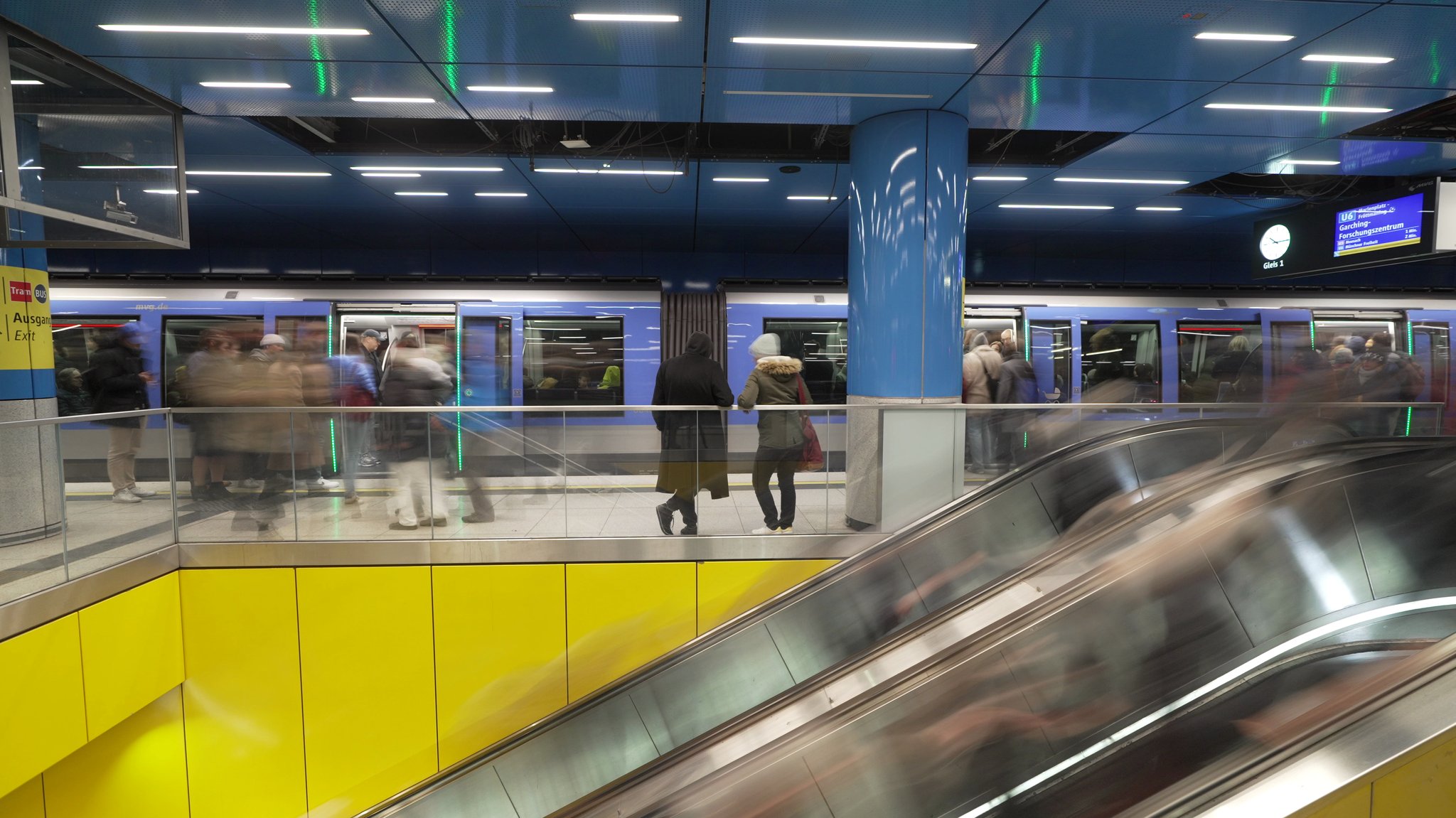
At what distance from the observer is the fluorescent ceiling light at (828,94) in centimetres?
610

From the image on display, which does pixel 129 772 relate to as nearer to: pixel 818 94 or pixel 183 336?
pixel 183 336

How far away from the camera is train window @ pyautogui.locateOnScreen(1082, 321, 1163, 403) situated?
11500 mm

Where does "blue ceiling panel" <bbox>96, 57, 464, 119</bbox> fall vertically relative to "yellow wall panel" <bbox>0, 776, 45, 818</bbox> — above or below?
above

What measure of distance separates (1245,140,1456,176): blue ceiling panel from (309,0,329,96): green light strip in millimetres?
9010

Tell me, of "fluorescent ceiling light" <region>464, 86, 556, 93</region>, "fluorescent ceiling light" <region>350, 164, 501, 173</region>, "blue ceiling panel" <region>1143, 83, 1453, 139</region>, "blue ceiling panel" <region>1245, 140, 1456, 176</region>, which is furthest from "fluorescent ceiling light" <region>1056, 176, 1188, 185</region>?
"fluorescent ceiling light" <region>350, 164, 501, 173</region>

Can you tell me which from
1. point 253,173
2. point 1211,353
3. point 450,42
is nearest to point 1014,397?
point 1211,353

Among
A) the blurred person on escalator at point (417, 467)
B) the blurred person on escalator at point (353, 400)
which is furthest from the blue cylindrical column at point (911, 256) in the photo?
the blurred person on escalator at point (353, 400)

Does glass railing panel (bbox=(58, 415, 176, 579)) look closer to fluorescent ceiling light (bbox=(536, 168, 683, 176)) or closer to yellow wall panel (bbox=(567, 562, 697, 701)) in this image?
yellow wall panel (bbox=(567, 562, 697, 701))

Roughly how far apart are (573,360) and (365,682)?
580 centimetres

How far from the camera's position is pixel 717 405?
5809 mm

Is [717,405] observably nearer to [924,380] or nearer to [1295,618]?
[924,380]

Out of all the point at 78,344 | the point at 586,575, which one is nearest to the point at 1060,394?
the point at 586,575

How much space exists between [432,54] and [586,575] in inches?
154

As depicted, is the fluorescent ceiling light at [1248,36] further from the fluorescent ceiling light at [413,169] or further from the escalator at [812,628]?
the fluorescent ceiling light at [413,169]
